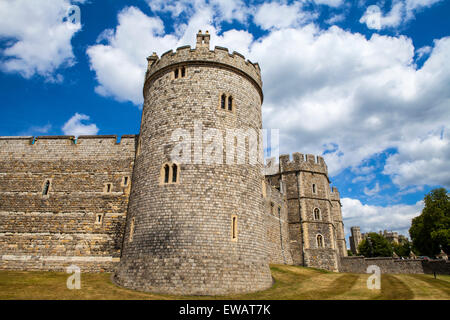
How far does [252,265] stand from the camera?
43.2 ft

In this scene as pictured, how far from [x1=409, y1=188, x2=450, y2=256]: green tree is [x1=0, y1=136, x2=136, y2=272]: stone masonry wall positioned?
3312 cm

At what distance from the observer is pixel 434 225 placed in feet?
110

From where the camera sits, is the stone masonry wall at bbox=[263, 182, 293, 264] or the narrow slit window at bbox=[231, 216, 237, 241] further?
the stone masonry wall at bbox=[263, 182, 293, 264]

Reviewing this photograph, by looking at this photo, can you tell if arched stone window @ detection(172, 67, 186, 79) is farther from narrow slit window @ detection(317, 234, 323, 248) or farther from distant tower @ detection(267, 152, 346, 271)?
narrow slit window @ detection(317, 234, 323, 248)

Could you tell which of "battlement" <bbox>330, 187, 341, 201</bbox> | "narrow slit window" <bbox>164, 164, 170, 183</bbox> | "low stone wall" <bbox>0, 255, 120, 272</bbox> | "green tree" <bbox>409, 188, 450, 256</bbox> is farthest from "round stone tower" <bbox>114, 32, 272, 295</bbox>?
"green tree" <bbox>409, 188, 450, 256</bbox>

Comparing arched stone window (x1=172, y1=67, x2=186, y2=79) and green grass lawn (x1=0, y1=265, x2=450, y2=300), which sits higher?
arched stone window (x1=172, y1=67, x2=186, y2=79)

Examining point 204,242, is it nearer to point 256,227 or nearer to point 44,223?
point 256,227

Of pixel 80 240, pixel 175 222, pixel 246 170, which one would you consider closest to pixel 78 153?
pixel 80 240

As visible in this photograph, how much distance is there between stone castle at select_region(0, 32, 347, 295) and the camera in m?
12.5

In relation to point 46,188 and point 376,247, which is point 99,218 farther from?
point 376,247

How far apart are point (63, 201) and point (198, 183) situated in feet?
32.7
